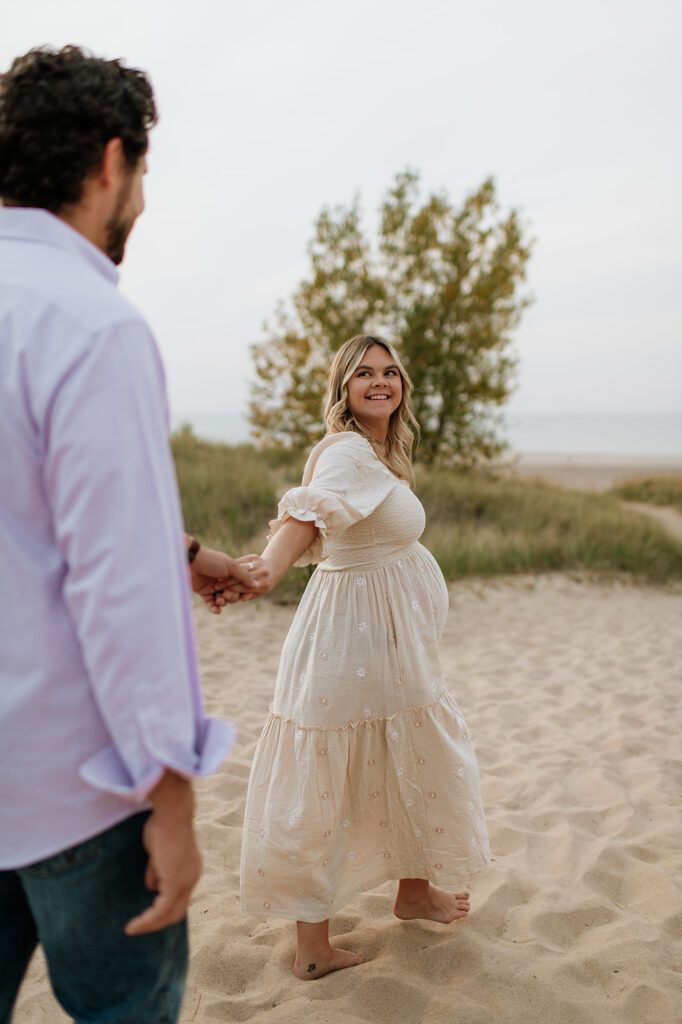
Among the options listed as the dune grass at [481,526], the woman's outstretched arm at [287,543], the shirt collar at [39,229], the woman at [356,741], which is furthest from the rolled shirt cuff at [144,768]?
the dune grass at [481,526]

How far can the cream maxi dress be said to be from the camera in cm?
245

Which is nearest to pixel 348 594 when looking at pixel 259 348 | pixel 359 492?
pixel 359 492

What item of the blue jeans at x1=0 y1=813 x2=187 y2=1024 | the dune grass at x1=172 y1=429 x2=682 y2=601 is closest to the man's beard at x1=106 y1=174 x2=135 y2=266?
the blue jeans at x1=0 y1=813 x2=187 y2=1024

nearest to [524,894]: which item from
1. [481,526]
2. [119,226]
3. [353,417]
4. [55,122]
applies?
[353,417]

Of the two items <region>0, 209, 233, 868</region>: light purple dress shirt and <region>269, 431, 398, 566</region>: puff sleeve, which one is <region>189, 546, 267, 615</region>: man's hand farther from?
<region>0, 209, 233, 868</region>: light purple dress shirt

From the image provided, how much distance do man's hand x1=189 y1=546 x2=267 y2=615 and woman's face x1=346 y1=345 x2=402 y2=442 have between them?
0.84 m

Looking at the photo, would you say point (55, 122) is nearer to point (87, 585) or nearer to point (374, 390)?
point (87, 585)

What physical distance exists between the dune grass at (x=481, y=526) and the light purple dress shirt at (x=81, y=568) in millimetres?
6469

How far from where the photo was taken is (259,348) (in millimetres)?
13172

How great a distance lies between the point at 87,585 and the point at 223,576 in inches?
42.9

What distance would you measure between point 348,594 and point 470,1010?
1.27 meters

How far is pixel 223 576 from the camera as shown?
2127 mm

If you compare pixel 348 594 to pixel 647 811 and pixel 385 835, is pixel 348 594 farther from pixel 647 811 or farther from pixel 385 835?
pixel 647 811

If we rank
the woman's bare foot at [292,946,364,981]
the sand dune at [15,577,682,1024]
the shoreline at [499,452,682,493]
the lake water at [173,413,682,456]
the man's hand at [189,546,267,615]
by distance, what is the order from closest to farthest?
the man's hand at [189,546,267,615]
the sand dune at [15,577,682,1024]
the woman's bare foot at [292,946,364,981]
the shoreline at [499,452,682,493]
the lake water at [173,413,682,456]
